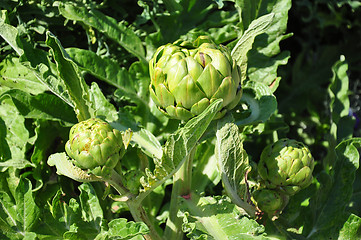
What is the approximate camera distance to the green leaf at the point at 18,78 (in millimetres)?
1256

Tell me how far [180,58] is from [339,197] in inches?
25.0

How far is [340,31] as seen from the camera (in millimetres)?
2033

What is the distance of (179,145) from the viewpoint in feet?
3.03

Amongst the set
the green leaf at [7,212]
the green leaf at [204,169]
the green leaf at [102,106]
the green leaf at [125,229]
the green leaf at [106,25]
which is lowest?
the green leaf at [204,169]

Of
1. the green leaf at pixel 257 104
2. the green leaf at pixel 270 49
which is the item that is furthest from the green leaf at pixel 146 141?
the green leaf at pixel 270 49

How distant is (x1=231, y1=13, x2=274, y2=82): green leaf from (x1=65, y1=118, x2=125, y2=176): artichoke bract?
37 centimetres

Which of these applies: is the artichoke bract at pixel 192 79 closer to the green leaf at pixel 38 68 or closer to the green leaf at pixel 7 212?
the green leaf at pixel 38 68

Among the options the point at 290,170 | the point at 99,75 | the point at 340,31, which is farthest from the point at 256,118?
the point at 340,31

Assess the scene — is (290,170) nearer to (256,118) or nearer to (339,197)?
(256,118)

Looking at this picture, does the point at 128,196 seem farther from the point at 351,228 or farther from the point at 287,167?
the point at 351,228

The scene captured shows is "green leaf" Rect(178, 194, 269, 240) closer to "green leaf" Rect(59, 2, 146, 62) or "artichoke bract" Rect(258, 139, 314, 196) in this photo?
"artichoke bract" Rect(258, 139, 314, 196)

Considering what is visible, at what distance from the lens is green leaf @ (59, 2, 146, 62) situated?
4.03 ft

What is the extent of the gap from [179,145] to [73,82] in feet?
1.15

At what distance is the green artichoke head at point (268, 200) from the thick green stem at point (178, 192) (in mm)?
167
